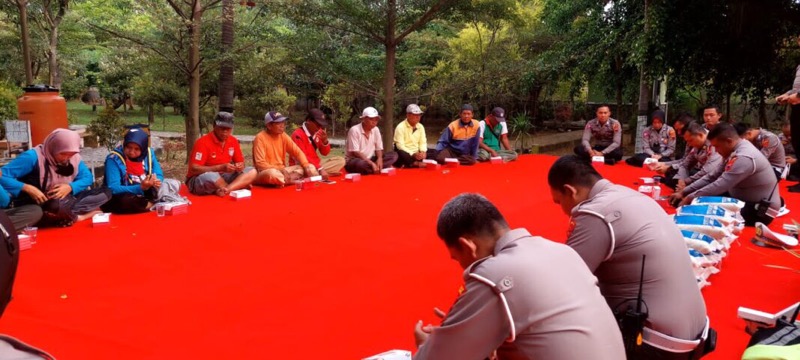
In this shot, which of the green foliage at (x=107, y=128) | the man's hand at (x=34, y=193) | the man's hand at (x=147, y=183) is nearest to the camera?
the man's hand at (x=34, y=193)

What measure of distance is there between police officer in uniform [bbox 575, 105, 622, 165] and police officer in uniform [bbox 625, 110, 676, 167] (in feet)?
1.09

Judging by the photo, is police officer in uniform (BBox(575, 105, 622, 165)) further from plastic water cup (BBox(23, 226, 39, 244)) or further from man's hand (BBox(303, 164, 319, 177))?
plastic water cup (BBox(23, 226, 39, 244))

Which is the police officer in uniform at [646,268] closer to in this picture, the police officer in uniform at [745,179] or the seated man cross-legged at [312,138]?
the police officer in uniform at [745,179]

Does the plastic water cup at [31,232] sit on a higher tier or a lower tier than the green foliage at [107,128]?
lower

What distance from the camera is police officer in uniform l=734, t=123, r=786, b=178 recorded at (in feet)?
23.9

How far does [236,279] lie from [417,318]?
49.9 inches

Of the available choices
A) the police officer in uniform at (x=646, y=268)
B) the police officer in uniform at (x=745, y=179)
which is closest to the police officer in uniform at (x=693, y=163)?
the police officer in uniform at (x=745, y=179)

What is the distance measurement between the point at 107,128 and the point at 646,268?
9.90m

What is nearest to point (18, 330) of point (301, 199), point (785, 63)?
point (301, 199)

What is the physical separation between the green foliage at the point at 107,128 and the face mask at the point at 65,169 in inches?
213

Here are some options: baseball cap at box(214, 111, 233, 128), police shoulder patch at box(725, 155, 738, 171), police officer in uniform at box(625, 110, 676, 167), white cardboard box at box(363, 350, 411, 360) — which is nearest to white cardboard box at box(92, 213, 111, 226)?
baseball cap at box(214, 111, 233, 128)

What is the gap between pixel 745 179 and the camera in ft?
17.1

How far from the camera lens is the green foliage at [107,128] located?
10.3 metres

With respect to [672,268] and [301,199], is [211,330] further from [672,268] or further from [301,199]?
[301,199]
